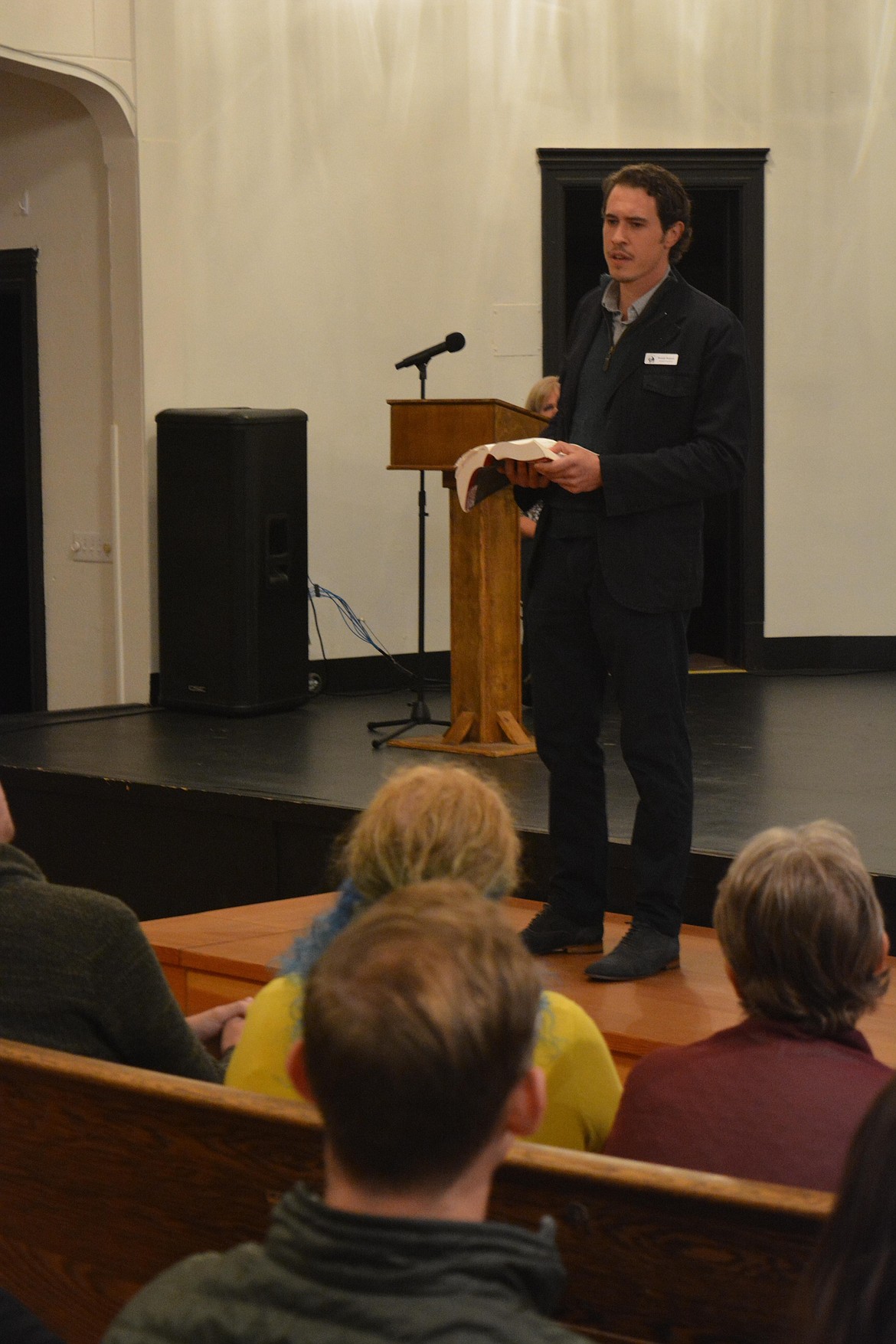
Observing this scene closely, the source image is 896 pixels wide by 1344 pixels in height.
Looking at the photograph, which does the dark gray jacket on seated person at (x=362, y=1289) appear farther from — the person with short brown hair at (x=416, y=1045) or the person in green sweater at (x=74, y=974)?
the person in green sweater at (x=74, y=974)

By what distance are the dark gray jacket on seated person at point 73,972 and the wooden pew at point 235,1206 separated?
0.12 metres

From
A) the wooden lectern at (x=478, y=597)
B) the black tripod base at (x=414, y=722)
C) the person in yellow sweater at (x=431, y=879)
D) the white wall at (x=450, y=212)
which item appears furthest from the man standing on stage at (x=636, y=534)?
the white wall at (x=450, y=212)

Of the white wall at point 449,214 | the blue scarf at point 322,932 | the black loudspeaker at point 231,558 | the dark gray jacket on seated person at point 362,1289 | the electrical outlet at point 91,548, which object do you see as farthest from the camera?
the electrical outlet at point 91,548

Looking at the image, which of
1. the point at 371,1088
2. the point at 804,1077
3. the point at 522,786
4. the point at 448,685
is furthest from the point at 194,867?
the point at 371,1088

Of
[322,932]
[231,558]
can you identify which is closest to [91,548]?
[231,558]

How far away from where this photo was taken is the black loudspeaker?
20.5ft

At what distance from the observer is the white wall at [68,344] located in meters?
6.62

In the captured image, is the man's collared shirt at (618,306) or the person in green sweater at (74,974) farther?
the man's collared shirt at (618,306)

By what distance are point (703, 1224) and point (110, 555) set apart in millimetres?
5641

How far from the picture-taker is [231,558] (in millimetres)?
6258

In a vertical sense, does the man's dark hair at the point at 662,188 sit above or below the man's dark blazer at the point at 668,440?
above

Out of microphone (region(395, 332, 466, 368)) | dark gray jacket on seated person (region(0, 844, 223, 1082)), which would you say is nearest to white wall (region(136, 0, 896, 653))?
microphone (region(395, 332, 466, 368))

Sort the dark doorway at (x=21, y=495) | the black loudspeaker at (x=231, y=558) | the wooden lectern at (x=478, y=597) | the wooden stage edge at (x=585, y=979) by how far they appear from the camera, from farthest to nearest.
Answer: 1. the dark doorway at (x=21, y=495)
2. the black loudspeaker at (x=231, y=558)
3. the wooden lectern at (x=478, y=597)
4. the wooden stage edge at (x=585, y=979)

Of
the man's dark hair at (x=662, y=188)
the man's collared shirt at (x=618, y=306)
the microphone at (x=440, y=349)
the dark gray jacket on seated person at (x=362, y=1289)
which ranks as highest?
the man's dark hair at (x=662, y=188)
